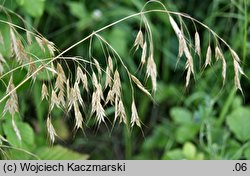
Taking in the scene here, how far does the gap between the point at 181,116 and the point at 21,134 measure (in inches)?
33.5

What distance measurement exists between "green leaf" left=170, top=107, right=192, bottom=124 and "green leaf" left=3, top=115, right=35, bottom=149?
781 mm

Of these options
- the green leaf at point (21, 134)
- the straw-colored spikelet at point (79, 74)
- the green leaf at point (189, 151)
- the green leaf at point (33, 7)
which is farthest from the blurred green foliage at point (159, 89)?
the straw-colored spikelet at point (79, 74)

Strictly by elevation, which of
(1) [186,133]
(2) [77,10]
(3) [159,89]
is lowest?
(1) [186,133]

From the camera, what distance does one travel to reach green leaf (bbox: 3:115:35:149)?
1.58 m

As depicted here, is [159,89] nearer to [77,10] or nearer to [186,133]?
[186,133]

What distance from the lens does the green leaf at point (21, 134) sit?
1.58m

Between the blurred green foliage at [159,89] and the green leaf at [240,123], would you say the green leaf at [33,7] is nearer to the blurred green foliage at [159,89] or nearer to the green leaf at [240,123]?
the blurred green foliage at [159,89]

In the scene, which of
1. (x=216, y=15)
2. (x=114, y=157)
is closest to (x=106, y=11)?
(x=216, y=15)

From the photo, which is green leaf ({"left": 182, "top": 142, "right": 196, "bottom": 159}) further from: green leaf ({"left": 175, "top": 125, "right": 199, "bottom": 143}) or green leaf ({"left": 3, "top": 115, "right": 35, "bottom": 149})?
green leaf ({"left": 3, "top": 115, "right": 35, "bottom": 149})

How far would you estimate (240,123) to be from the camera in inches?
79.4

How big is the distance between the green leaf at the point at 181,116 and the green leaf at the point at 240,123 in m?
0.24

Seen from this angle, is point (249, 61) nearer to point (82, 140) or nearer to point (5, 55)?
point (82, 140)

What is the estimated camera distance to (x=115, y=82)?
1.31 metres

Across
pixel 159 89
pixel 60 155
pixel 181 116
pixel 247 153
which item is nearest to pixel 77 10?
pixel 159 89
